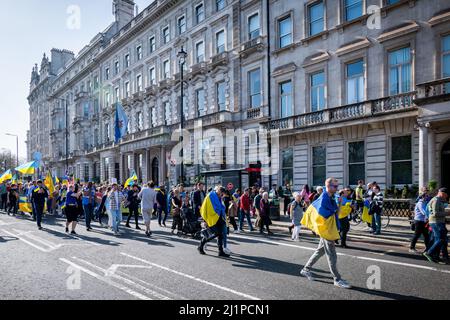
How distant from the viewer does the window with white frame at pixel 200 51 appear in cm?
2986

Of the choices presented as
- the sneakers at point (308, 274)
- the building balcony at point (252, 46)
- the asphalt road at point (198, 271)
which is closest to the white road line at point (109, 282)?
the asphalt road at point (198, 271)

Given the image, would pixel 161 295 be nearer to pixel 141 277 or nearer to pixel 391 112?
pixel 141 277

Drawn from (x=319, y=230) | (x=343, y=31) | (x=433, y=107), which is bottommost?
(x=319, y=230)

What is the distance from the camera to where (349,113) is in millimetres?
18703

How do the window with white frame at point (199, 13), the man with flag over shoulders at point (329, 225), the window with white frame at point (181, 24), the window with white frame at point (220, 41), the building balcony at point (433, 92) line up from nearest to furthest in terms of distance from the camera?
the man with flag over shoulders at point (329, 225) < the building balcony at point (433, 92) < the window with white frame at point (220, 41) < the window with white frame at point (199, 13) < the window with white frame at point (181, 24)

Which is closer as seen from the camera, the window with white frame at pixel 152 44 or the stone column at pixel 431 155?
the stone column at pixel 431 155

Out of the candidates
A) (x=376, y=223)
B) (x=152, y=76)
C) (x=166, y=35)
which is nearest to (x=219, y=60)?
(x=166, y=35)

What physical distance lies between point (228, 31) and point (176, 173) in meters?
13.9

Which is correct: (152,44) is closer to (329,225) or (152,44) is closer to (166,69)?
(166,69)

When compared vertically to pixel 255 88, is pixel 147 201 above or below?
below

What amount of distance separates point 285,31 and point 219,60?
20.7ft

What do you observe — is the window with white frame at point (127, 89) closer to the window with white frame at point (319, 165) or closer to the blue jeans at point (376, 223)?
the window with white frame at point (319, 165)
